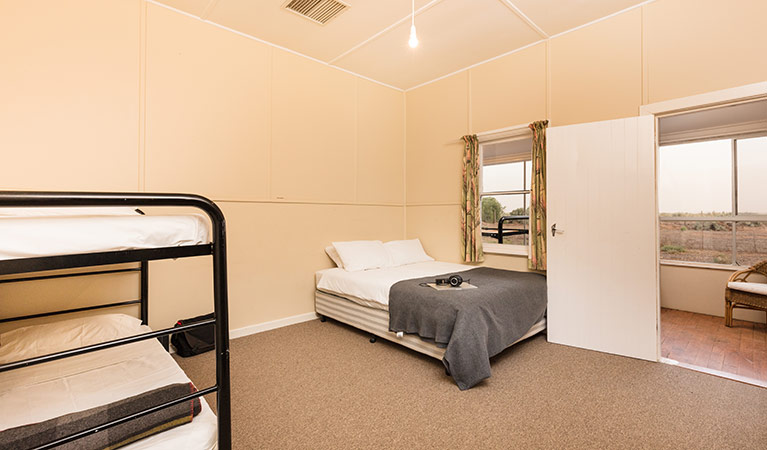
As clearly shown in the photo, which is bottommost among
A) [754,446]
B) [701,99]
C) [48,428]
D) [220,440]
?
[754,446]

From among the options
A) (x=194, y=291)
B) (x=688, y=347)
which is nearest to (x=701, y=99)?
(x=688, y=347)

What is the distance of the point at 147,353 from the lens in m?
1.84

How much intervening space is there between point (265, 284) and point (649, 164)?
11.6 ft

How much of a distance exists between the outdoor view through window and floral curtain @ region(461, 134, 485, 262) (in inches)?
6.4

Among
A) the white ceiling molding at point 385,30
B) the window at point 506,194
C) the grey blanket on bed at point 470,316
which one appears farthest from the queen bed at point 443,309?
the white ceiling molding at point 385,30

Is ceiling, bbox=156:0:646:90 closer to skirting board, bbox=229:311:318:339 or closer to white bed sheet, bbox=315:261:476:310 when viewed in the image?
white bed sheet, bbox=315:261:476:310

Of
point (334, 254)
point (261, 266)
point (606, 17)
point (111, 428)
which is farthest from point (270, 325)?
point (606, 17)

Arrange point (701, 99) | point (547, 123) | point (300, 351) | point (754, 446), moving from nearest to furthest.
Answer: point (754, 446) < point (701, 99) < point (300, 351) < point (547, 123)

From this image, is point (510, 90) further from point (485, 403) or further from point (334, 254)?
point (485, 403)

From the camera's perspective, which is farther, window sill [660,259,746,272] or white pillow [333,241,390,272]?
window sill [660,259,746,272]

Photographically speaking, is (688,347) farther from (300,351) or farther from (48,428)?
(48,428)

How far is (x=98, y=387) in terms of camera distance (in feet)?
4.79

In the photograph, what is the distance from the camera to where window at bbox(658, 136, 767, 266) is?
407cm

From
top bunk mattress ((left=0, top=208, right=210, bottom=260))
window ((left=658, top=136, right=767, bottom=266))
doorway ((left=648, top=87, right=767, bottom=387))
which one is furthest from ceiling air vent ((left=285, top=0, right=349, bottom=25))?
window ((left=658, top=136, right=767, bottom=266))
